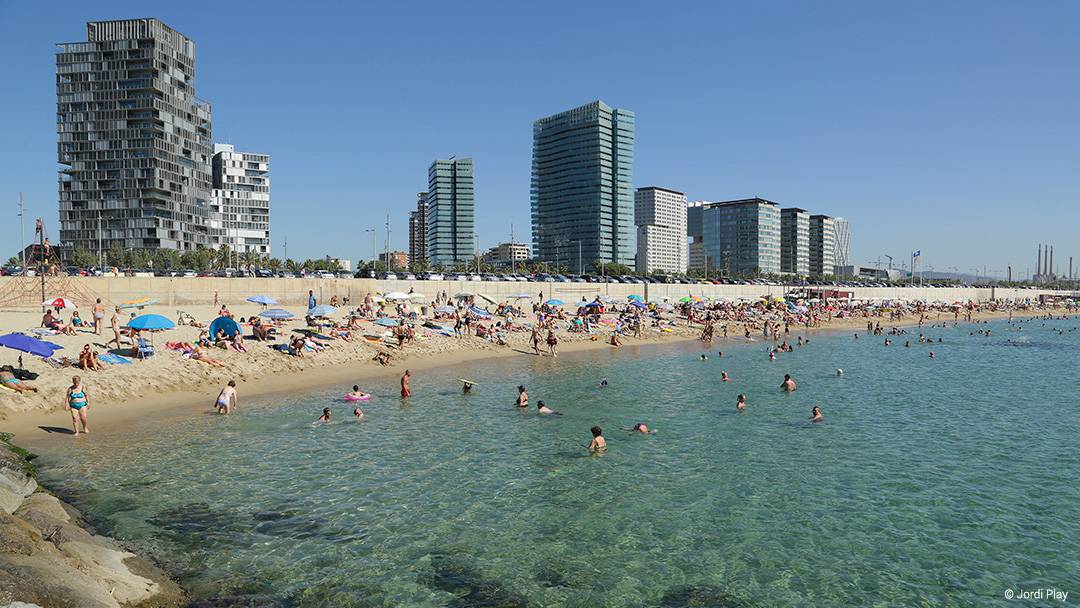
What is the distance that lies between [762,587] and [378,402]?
1684 centimetres

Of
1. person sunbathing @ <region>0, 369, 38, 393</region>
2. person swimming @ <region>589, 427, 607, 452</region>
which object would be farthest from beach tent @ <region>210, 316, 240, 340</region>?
person swimming @ <region>589, 427, 607, 452</region>

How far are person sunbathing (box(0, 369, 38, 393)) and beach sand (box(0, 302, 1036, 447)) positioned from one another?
0.24 meters

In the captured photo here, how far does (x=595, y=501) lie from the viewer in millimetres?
13148

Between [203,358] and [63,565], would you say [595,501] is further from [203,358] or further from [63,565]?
[203,358]

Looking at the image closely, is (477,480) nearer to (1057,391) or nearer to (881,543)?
(881,543)

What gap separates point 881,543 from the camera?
11172mm

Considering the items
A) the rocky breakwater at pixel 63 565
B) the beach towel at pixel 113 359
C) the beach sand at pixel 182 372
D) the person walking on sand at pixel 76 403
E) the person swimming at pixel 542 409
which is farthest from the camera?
→ the beach towel at pixel 113 359

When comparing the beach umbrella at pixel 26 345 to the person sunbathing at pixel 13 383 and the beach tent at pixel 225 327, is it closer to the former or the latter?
the person sunbathing at pixel 13 383

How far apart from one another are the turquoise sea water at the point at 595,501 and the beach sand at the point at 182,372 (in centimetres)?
232

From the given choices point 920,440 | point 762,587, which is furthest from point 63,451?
point 920,440

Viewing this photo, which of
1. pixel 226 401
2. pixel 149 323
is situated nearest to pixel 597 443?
pixel 226 401

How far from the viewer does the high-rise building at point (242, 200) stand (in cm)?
13838

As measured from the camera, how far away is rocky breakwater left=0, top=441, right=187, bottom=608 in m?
6.96

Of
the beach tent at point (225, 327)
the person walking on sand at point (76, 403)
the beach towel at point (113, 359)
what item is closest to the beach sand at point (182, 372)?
the beach towel at point (113, 359)
